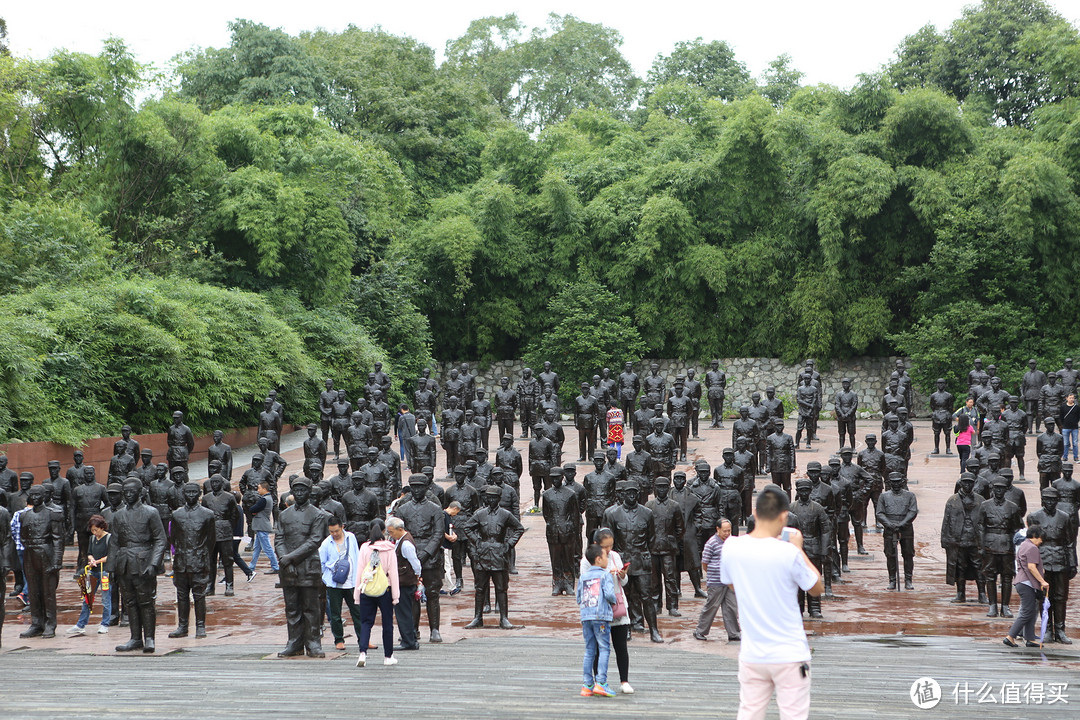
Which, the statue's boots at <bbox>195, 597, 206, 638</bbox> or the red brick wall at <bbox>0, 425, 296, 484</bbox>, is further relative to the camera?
the red brick wall at <bbox>0, 425, 296, 484</bbox>

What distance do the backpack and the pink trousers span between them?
4.53 m

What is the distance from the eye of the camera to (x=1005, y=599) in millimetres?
11039

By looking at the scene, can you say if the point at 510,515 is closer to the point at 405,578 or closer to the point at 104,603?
the point at 405,578

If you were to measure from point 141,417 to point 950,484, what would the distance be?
16.4 meters

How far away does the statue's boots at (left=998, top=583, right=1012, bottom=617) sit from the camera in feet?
36.0

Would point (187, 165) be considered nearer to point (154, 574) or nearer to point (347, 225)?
point (347, 225)

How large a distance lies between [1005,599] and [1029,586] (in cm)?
179

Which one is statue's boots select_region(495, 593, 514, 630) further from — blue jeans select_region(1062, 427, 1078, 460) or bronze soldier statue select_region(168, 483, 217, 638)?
blue jeans select_region(1062, 427, 1078, 460)

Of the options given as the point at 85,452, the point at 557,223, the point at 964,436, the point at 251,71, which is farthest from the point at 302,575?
the point at 251,71

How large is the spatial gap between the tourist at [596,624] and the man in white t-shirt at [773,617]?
8.68ft

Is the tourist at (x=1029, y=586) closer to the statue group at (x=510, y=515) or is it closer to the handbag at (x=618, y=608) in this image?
the statue group at (x=510, y=515)

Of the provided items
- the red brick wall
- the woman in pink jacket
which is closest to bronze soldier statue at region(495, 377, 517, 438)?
the red brick wall

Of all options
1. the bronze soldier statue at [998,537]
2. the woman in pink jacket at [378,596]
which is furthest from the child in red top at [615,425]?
the woman in pink jacket at [378,596]

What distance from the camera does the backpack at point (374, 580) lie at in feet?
28.9
